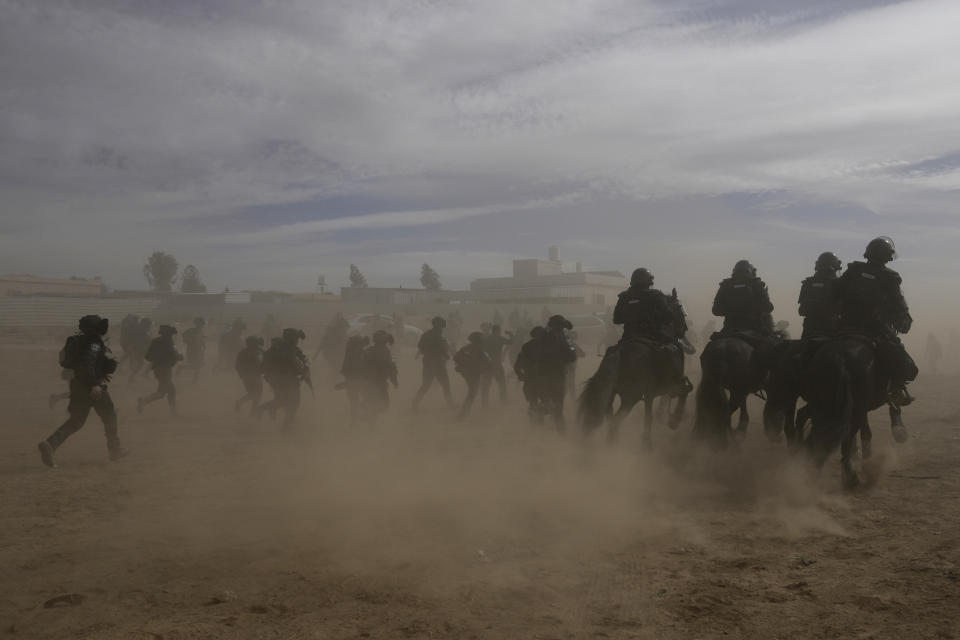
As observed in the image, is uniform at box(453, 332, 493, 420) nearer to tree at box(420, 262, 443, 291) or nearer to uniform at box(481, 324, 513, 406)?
uniform at box(481, 324, 513, 406)

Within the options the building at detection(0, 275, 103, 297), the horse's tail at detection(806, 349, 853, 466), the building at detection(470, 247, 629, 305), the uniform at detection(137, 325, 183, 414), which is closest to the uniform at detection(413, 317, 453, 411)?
the uniform at detection(137, 325, 183, 414)

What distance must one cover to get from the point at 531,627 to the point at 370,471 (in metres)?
5.22

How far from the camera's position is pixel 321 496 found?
772 centimetres

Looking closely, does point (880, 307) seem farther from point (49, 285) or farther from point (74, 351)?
point (49, 285)

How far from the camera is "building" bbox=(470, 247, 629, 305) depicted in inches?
2803

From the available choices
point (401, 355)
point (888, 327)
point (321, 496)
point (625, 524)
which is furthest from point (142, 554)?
point (401, 355)

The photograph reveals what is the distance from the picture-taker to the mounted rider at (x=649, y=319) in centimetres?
970

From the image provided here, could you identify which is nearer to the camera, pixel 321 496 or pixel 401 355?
pixel 321 496

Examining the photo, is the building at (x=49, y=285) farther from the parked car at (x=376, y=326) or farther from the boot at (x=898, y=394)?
the boot at (x=898, y=394)

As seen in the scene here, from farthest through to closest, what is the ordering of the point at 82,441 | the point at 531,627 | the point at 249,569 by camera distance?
1. the point at 82,441
2. the point at 249,569
3. the point at 531,627

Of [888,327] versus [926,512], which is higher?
[888,327]

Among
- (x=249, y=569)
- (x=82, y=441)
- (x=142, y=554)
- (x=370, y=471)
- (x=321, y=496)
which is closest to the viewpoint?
(x=249, y=569)

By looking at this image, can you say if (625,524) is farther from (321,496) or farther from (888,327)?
(888,327)

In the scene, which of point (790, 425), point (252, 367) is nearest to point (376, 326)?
point (252, 367)
